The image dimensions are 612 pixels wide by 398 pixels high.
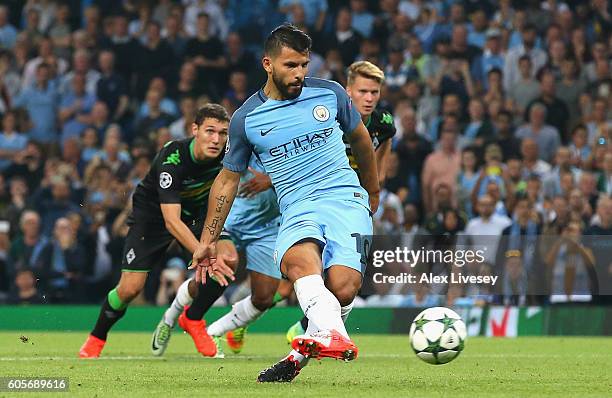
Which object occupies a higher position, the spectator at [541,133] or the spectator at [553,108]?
the spectator at [553,108]

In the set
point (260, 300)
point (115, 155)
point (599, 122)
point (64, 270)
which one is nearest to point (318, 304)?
point (260, 300)

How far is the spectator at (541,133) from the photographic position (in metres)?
18.4

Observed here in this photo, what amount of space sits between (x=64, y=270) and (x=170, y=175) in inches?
282

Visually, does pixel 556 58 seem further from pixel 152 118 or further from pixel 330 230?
pixel 330 230

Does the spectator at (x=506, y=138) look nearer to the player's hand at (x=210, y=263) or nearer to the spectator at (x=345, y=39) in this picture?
the spectator at (x=345, y=39)

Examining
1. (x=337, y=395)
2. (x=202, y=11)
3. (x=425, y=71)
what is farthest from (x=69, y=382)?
(x=202, y=11)

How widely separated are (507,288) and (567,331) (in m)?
→ 1.08

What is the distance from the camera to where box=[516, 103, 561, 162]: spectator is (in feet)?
60.4

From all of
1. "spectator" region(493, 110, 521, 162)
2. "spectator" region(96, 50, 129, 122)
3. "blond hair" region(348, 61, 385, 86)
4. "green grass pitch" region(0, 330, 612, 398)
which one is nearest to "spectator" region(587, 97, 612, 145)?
"spectator" region(493, 110, 521, 162)

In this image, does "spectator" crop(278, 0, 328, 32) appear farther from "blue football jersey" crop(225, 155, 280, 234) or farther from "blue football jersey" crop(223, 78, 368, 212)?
"blue football jersey" crop(223, 78, 368, 212)

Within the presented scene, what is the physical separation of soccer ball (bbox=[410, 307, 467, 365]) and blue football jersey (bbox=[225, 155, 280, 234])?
3.00 metres

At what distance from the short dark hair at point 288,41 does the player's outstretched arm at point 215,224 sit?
0.88 m

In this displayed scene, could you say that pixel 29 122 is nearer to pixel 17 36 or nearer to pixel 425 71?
pixel 17 36

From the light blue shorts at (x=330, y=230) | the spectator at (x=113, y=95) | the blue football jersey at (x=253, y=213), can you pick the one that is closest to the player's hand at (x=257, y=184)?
the blue football jersey at (x=253, y=213)
